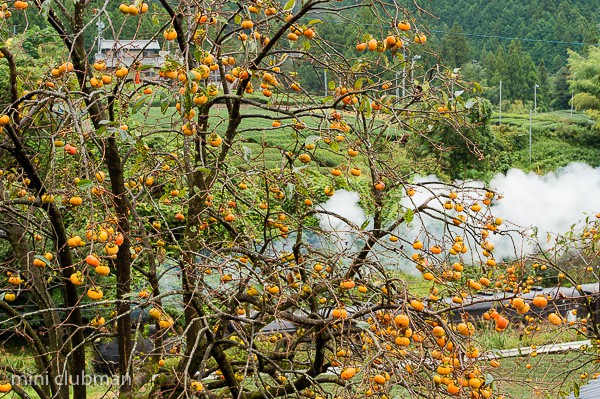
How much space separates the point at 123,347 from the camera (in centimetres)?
263

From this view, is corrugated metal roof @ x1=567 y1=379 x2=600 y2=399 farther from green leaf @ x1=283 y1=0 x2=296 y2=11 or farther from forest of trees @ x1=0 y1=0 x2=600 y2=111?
forest of trees @ x1=0 y1=0 x2=600 y2=111

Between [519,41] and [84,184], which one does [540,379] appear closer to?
[84,184]

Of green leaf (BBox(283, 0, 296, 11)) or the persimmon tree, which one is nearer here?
the persimmon tree

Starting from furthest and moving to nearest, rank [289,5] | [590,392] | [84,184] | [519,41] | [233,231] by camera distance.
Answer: [519,41]
[590,392]
[233,231]
[289,5]
[84,184]

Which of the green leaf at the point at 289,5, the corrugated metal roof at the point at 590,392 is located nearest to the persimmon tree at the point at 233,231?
the green leaf at the point at 289,5

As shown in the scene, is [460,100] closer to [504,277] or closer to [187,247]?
[187,247]

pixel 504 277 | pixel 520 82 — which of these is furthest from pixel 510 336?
pixel 520 82

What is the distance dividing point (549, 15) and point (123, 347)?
916 inches

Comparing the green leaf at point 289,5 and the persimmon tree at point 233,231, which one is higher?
the green leaf at point 289,5

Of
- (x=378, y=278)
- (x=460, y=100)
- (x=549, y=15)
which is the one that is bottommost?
(x=378, y=278)

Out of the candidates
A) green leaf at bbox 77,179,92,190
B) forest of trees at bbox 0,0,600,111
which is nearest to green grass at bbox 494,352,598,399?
green leaf at bbox 77,179,92,190

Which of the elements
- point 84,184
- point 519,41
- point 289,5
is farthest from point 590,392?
point 519,41

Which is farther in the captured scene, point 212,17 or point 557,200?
point 557,200

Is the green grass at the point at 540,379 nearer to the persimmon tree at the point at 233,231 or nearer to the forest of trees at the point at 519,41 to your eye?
the persimmon tree at the point at 233,231
